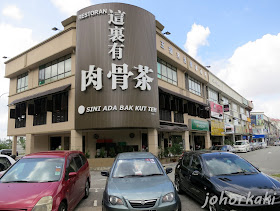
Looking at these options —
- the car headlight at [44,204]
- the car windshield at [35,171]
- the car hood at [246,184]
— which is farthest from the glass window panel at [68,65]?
the car hood at [246,184]

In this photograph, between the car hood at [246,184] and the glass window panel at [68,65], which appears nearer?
the car hood at [246,184]

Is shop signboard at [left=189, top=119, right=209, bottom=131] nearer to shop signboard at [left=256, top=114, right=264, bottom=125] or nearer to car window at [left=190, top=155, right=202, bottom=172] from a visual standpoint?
car window at [left=190, top=155, right=202, bottom=172]

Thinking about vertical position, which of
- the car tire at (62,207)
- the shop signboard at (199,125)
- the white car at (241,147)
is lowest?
the white car at (241,147)

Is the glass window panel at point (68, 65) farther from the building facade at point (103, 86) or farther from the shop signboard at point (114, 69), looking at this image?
the shop signboard at point (114, 69)

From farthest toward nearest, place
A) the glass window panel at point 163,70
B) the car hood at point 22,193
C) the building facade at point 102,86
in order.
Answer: the glass window panel at point 163,70
the building facade at point 102,86
the car hood at point 22,193

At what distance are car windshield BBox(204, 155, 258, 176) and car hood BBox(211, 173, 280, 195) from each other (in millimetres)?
320

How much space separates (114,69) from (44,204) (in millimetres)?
14159

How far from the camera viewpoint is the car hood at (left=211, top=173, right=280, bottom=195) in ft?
16.1

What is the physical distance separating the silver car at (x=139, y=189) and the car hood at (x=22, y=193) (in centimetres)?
133

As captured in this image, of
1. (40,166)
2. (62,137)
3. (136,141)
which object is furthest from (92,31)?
(40,166)

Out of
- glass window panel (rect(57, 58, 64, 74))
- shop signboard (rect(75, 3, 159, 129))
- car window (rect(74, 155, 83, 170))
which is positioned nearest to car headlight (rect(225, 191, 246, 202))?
car window (rect(74, 155, 83, 170))

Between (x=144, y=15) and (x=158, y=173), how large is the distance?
17108 millimetres

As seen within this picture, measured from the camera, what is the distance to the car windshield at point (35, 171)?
5457 mm

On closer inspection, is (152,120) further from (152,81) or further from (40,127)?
(40,127)
